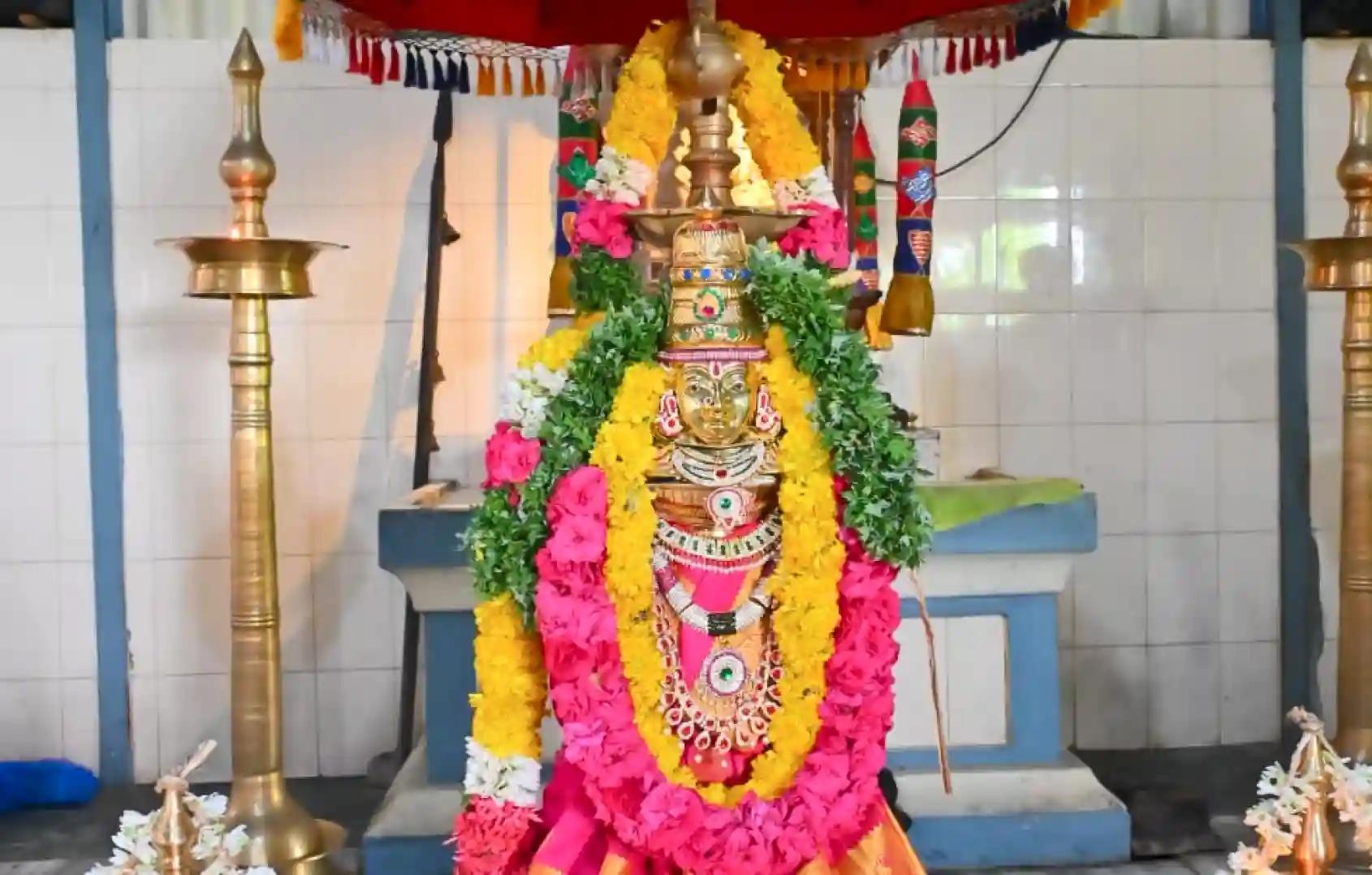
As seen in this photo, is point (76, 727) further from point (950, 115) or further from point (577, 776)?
point (950, 115)

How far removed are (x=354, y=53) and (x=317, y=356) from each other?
1.32m

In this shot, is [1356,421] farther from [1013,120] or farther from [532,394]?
[532,394]

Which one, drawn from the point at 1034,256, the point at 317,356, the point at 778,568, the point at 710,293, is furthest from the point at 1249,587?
the point at 317,356

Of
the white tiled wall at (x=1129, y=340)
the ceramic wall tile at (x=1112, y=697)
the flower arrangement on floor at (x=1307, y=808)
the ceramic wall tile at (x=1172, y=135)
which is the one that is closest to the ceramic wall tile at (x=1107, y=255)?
the white tiled wall at (x=1129, y=340)

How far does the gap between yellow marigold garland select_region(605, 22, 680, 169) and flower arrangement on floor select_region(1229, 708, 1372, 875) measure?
1614 millimetres

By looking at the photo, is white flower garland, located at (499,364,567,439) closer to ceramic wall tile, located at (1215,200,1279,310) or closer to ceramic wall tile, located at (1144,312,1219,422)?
ceramic wall tile, located at (1144,312,1219,422)

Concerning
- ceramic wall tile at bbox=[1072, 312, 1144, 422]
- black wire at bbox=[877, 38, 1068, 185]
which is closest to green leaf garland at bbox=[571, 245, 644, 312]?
black wire at bbox=[877, 38, 1068, 185]

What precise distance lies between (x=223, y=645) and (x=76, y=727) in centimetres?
51

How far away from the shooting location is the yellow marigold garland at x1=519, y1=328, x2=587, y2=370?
242 cm

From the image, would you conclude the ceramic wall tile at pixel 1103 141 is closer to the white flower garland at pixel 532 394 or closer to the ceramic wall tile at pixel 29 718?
the white flower garland at pixel 532 394

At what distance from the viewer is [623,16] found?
3.00 metres

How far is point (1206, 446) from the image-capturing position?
4.26 meters

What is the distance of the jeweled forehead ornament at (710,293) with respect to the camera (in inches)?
93.4

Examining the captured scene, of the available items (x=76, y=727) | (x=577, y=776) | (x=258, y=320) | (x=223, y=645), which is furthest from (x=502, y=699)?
(x=76, y=727)
